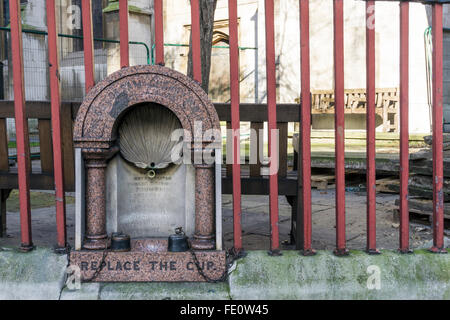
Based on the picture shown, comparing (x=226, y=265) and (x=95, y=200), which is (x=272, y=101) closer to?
(x=226, y=265)

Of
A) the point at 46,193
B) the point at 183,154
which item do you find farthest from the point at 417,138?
the point at 183,154

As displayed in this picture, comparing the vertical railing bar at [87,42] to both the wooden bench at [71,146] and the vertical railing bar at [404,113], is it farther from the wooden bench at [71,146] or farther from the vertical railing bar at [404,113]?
the vertical railing bar at [404,113]

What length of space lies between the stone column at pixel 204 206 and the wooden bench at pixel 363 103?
8908 mm

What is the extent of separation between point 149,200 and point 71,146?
1.18 m

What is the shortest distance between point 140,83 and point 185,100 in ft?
0.90

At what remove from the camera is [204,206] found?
268 cm

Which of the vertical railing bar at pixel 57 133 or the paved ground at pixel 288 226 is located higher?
the vertical railing bar at pixel 57 133

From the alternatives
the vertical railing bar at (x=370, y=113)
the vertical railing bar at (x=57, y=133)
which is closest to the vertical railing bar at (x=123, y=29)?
the vertical railing bar at (x=57, y=133)

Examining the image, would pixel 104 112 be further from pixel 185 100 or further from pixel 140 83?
pixel 185 100

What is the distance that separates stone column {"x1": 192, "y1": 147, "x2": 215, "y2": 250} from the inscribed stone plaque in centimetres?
17

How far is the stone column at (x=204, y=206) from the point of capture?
A: 8.75 ft

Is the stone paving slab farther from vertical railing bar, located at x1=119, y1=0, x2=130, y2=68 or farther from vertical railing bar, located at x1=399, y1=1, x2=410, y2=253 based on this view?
vertical railing bar, located at x1=399, y1=1, x2=410, y2=253

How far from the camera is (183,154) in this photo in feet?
9.23

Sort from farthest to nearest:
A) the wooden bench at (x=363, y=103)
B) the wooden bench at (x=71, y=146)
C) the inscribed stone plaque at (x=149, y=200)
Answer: the wooden bench at (x=363, y=103) < the wooden bench at (x=71, y=146) < the inscribed stone plaque at (x=149, y=200)
